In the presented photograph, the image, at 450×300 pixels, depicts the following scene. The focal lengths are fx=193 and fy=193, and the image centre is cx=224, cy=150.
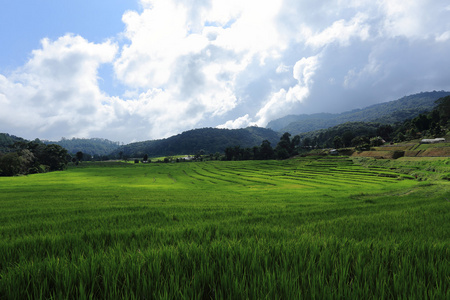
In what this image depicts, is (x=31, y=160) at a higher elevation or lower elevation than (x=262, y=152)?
higher

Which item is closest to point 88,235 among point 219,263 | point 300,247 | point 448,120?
point 219,263

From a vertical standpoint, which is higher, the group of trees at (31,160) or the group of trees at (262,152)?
the group of trees at (31,160)

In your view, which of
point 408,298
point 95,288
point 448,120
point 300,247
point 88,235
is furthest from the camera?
point 448,120

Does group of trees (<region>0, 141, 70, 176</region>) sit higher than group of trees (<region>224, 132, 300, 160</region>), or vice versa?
group of trees (<region>0, 141, 70, 176</region>)

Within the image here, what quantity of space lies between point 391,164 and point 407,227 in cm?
6630

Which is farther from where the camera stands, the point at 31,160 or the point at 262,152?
the point at 262,152

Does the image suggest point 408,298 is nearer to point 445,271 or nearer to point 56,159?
point 445,271

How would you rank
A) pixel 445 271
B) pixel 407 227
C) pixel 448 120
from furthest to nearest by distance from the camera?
1. pixel 448 120
2. pixel 407 227
3. pixel 445 271

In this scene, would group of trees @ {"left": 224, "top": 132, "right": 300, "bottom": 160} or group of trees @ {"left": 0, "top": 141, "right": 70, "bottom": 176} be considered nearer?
group of trees @ {"left": 0, "top": 141, "right": 70, "bottom": 176}

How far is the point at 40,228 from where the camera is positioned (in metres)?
6.05

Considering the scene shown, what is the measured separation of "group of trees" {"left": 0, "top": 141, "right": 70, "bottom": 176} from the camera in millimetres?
69875

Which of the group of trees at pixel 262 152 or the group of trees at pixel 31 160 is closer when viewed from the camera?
the group of trees at pixel 31 160

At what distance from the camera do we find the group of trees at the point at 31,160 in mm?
69875

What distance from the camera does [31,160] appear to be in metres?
83.5
